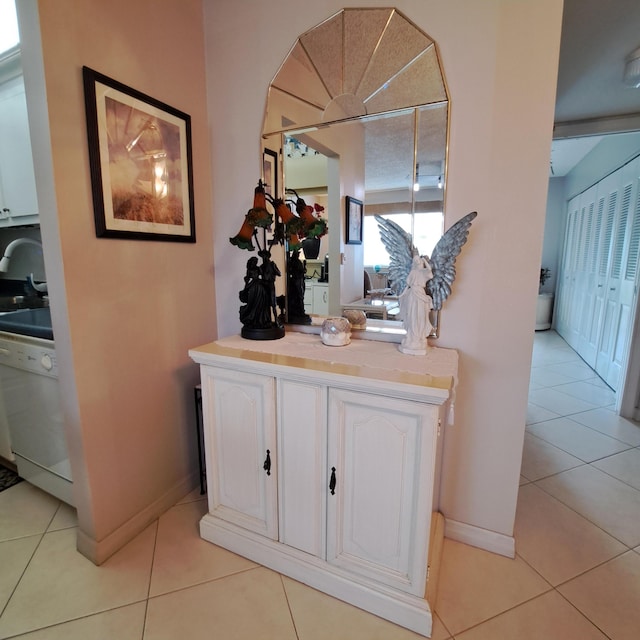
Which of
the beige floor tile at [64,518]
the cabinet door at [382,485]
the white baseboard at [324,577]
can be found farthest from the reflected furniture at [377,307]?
the beige floor tile at [64,518]

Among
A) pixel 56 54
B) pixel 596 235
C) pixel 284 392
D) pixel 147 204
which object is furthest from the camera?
pixel 596 235

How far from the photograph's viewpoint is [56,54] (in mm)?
1184

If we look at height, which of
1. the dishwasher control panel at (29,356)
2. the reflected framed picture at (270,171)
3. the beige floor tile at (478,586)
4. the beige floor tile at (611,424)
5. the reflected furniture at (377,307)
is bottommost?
the beige floor tile at (478,586)

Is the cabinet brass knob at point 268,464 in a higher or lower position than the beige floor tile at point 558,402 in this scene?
higher

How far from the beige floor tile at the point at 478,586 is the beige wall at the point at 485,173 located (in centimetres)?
10

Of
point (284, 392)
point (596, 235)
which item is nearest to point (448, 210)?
point (284, 392)

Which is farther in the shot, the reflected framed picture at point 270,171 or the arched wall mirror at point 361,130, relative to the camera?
the reflected framed picture at point 270,171

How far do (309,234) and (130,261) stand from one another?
79 cm

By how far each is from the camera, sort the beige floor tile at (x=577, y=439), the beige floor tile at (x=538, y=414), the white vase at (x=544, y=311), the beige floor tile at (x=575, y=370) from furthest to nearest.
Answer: the white vase at (x=544, y=311), the beige floor tile at (x=575, y=370), the beige floor tile at (x=538, y=414), the beige floor tile at (x=577, y=439)

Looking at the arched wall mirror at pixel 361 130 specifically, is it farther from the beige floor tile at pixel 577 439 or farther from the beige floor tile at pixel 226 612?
the beige floor tile at pixel 577 439

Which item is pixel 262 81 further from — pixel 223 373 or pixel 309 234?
pixel 223 373

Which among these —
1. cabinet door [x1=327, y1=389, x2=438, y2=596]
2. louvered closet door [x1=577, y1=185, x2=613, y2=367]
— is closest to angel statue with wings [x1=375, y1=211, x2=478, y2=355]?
cabinet door [x1=327, y1=389, x2=438, y2=596]

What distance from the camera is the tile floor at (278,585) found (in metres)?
1.20

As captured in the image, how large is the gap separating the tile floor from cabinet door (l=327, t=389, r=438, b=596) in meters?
0.22
